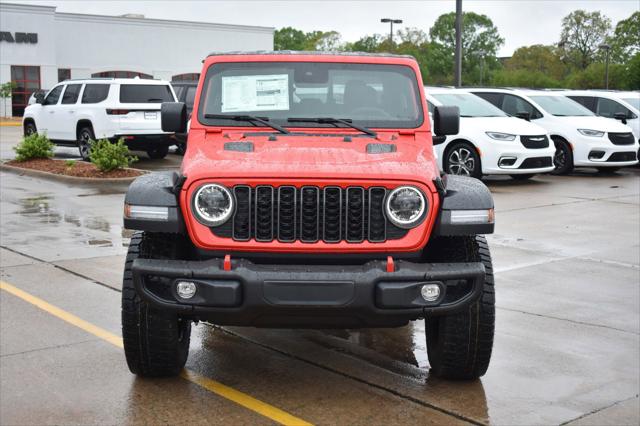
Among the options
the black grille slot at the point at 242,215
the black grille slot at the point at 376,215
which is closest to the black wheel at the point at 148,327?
the black grille slot at the point at 242,215

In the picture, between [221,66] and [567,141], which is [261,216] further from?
[567,141]

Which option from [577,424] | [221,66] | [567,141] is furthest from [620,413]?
[567,141]

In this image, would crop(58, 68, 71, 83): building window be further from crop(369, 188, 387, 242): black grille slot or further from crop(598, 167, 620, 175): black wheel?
crop(369, 188, 387, 242): black grille slot

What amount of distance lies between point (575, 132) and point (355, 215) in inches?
559

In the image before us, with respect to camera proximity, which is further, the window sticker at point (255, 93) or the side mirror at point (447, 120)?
the side mirror at point (447, 120)

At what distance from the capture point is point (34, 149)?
18625 mm

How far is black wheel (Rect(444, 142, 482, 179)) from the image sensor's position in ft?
51.9

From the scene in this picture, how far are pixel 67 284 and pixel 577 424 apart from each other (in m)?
4.64

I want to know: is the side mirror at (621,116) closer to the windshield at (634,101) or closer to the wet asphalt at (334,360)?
the windshield at (634,101)

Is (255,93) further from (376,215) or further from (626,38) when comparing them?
(626,38)

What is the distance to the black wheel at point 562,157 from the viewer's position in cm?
1823

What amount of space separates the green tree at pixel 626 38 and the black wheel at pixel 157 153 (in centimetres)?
8750

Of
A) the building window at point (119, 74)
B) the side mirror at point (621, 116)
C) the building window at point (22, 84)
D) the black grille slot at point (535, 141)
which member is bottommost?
the black grille slot at point (535, 141)

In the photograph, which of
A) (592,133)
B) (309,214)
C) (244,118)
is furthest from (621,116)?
(309,214)
